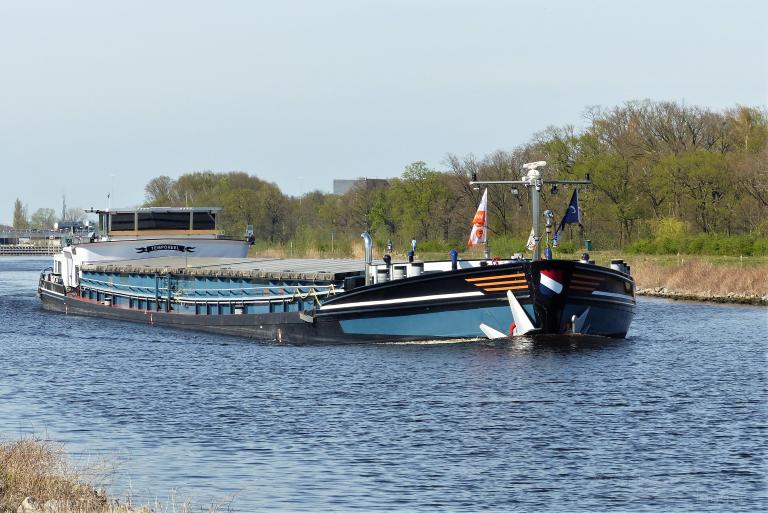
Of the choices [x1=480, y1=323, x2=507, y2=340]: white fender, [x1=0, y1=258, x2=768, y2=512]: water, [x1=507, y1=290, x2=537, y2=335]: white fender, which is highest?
[x1=507, y1=290, x2=537, y2=335]: white fender

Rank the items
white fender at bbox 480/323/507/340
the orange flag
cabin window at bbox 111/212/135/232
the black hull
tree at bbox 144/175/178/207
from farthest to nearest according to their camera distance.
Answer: tree at bbox 144/175/178/207
cabin window at bbox 111/212/135/232
white fender at bbox 480/323/507/340
the orange flag
the black hull

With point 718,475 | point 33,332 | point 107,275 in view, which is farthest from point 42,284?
point 718,475

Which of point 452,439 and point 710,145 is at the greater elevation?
point 710,145

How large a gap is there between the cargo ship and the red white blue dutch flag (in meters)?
0.03

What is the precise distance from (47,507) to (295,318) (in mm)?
25699

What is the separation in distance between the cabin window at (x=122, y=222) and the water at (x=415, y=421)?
56.1 feet

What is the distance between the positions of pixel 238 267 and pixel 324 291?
29.5ft

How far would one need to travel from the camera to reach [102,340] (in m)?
45.5

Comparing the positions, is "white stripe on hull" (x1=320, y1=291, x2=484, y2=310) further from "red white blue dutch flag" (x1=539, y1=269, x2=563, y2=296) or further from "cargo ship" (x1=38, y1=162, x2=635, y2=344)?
"red white blue dutch flag" (x1=539, y1=269, x2=563, y2=296)

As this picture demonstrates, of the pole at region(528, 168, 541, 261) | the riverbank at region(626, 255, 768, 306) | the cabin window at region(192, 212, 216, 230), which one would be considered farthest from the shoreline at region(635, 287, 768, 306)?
the pole at region(528, 168, 541, 261)

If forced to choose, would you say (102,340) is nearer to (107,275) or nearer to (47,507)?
(107,275)

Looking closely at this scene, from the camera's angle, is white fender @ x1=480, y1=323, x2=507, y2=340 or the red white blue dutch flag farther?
white fender @ x1=480, y1=323, x2=507, y2=340

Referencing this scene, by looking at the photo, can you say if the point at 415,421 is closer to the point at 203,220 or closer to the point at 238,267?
the point at 238,267

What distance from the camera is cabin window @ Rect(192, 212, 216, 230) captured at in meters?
58.6
